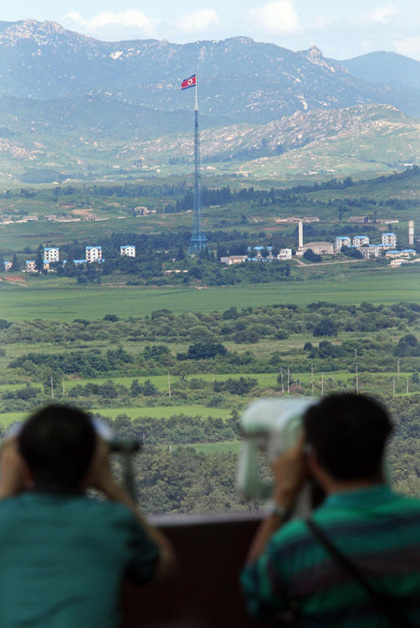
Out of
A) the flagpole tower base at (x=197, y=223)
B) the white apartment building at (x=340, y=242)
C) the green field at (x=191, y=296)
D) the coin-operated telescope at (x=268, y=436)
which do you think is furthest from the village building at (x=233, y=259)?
the coin-operated telescope at (x=268, y=436)

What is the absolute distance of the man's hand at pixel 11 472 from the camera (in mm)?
1159

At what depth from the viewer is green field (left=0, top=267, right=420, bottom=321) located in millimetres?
63438

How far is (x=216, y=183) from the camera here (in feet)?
250

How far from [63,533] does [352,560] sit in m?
0.33

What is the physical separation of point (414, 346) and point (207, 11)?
38.6m

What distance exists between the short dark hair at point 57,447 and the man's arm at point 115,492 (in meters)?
0.02

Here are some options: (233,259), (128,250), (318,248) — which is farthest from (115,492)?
(318,248)

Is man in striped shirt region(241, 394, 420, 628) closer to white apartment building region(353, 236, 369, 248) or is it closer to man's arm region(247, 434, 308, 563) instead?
man's arm region(247, 434, 308, 563)

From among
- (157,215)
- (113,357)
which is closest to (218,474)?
(113,357)

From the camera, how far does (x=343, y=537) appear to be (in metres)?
1.07

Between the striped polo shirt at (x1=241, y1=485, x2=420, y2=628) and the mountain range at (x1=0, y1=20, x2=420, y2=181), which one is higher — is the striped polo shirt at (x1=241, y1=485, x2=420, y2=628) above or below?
below

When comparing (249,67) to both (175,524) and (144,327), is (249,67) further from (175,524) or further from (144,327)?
(175,524)

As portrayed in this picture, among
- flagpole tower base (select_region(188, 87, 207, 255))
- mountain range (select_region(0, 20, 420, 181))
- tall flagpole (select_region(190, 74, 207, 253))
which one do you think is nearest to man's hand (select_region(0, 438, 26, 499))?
flagpole tower base (select_region(188, 87, 207, 255))

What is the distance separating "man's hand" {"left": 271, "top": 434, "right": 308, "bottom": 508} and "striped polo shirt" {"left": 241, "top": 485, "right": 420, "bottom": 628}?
2.5 inches
